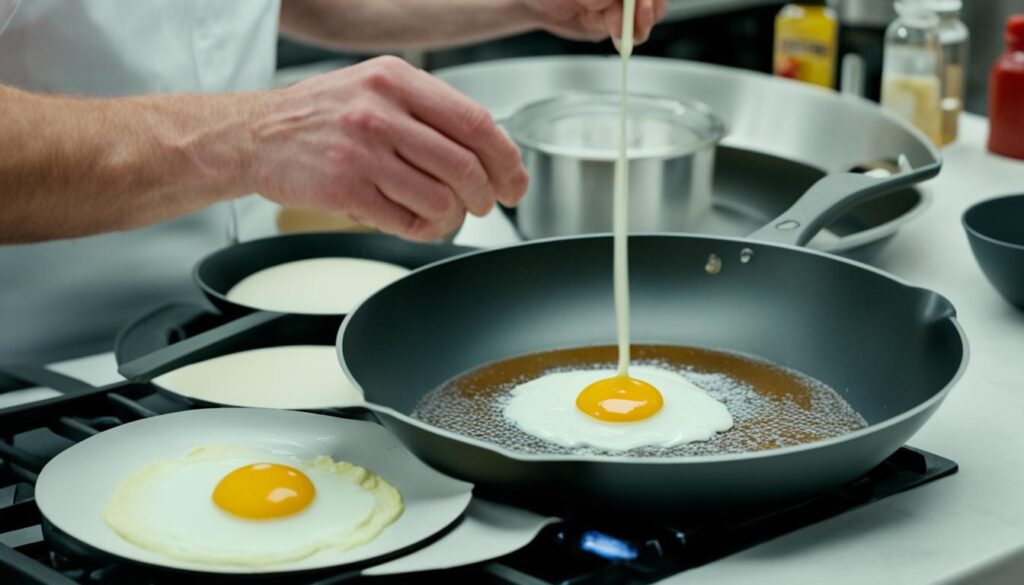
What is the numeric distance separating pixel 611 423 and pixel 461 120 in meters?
0.29

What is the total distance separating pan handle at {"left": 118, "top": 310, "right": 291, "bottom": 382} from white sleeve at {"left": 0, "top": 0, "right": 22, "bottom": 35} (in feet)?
1.65

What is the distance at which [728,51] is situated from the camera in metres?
3.43

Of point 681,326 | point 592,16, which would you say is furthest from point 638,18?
point 681,326

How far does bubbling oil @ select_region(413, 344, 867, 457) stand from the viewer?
1076 mm

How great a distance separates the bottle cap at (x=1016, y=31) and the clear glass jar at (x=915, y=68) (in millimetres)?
114

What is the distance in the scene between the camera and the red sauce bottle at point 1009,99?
1.89 m

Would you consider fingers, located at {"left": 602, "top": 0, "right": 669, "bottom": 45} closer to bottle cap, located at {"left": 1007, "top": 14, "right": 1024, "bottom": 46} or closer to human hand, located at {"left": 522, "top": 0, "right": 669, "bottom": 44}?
human hand, located at {"left": 522, "top": 0, "right": 669, "bottom": 44}

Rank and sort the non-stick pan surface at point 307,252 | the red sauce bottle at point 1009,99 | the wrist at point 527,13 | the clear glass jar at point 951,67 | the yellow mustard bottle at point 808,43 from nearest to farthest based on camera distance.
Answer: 1. the non-stick pan surface at point 307,252
2. the wrist at point 527,13
3. the red sauce bottle at point 1009,99
4. the clear glass jar at point 951,67
5. the yellow mustard bottle at point 808,43

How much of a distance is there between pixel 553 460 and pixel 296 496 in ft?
0.67

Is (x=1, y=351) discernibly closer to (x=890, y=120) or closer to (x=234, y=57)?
(x=234, y=57)

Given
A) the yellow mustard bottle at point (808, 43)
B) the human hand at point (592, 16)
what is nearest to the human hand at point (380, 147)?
the human hand at point (592, 16)

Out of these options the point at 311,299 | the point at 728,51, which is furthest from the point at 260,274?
the point at 728,51

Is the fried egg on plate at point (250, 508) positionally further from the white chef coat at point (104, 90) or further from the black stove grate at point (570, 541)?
the white chef coat at point (104, 90)

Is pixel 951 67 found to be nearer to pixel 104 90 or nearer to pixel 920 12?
pixel 920 12
